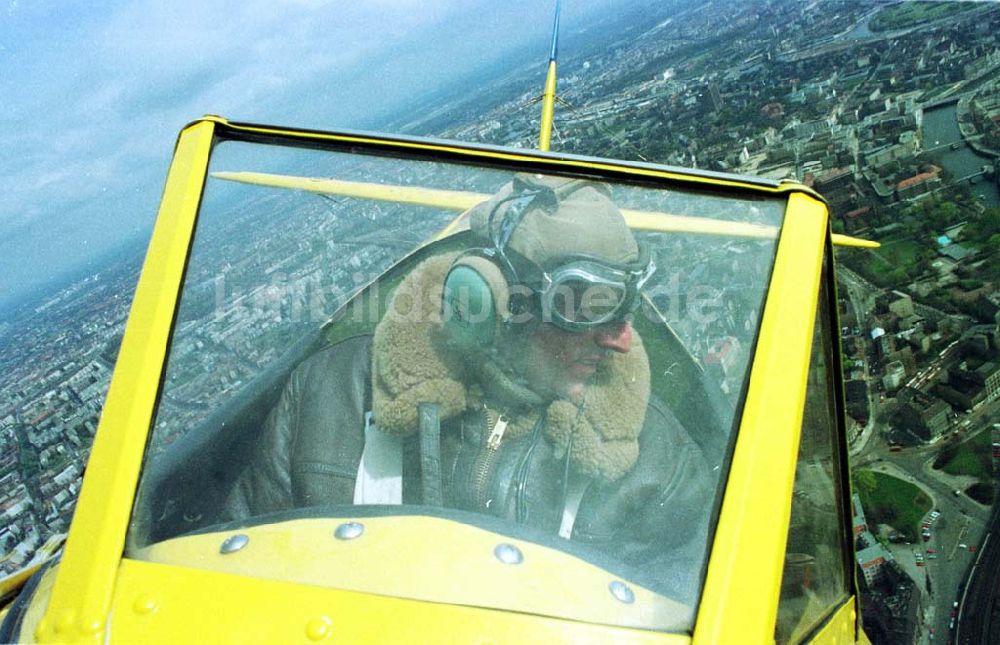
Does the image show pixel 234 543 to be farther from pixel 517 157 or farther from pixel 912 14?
pixel 912 14

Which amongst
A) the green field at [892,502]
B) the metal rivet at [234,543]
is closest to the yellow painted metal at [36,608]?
the metal rivet at [234,543]

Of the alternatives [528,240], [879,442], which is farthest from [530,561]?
[879,442]

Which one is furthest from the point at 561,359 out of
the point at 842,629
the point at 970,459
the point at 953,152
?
the point at 953,152

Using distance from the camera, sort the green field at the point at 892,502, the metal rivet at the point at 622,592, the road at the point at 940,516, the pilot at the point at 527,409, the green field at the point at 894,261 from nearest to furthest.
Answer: the metal rivet at the point at 622,592 → the pilot at the point at 527,409 → the road at the point at 940,516 → the green field at the point at 892,502 → the green field at the point at 894,261

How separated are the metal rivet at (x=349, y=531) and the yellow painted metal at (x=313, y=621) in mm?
134

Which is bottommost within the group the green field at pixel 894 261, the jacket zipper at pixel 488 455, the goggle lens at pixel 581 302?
the green field at pixel 894 261

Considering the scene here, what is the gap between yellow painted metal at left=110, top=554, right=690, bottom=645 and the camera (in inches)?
40.2

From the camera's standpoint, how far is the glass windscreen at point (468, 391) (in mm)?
1192

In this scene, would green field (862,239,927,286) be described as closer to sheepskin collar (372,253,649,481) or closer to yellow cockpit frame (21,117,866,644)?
yellow cockpit frame (21,117,866,644)

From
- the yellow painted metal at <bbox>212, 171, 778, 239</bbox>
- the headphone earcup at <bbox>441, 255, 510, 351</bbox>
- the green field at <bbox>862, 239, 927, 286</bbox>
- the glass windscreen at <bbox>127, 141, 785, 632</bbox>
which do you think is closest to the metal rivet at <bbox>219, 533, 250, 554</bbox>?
the glass windscreen at <bbox>127, 141, 785, 632</bbox>

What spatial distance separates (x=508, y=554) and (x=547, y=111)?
2798 mm

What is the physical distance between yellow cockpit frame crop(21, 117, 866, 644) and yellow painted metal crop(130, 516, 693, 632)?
0.09 feet

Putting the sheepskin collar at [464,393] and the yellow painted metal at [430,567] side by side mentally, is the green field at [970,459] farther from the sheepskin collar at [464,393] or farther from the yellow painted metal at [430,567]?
the yellow painted metal at [430,567]

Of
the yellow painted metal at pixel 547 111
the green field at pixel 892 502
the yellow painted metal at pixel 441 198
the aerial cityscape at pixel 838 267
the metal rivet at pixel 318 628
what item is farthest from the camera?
the green field at pixel 892 502
